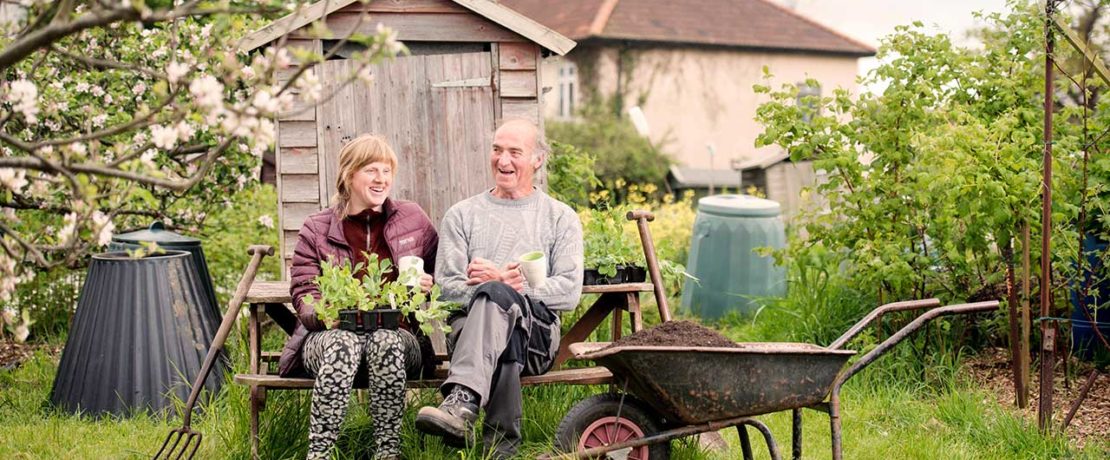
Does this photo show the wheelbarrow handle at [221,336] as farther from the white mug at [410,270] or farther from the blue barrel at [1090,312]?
the blue barrel at [1090,312]

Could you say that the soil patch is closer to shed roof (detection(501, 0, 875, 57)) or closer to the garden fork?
the garden fork

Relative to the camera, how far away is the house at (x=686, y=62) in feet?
72.8

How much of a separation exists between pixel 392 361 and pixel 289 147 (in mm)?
1985

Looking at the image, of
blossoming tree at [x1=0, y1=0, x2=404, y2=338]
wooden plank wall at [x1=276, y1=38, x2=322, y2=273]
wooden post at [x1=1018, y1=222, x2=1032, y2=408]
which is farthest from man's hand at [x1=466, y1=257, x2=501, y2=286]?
wooden post at [x1=1018, y1=222, x2=1032, y2=408]

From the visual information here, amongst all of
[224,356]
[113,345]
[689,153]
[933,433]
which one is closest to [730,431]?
[933,433]

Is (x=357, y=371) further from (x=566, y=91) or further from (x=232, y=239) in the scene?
(x=566, y=91)

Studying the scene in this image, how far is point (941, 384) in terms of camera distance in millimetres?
5398

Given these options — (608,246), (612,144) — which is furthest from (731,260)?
(612,144)

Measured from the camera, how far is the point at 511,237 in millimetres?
4469

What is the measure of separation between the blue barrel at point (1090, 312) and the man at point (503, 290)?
Result: 8.62 feet

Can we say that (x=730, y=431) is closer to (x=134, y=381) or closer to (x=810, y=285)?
(x=810, y=285)

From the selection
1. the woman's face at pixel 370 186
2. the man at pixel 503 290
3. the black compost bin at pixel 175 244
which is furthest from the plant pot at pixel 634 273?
the black compost bin at pixel 175 244

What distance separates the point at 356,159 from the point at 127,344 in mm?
1720

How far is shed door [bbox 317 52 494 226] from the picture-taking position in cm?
564
